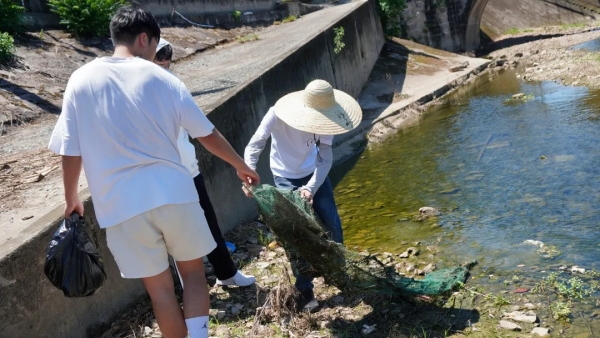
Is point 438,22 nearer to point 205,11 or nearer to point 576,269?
point 205,11

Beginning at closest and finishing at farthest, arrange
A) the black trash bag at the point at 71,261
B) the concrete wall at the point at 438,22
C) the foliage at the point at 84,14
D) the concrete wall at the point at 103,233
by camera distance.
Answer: the black trash bag at the point at 71,261 → the concrete wall at the point at 103,233 → the foliage at the point at 84,14 → the concrete wall at the point at 438,22

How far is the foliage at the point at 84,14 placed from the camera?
44.0 ft

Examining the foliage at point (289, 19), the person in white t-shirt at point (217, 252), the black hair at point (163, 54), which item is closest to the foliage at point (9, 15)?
the person in white t-shirt at point (217, 252)

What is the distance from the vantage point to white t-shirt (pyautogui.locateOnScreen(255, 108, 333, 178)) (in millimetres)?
4785

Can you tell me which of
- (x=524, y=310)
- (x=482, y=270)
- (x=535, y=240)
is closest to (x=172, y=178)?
(x=524, y=310)

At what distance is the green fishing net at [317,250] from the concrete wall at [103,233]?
119 cm

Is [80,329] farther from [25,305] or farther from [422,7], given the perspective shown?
[422,7]

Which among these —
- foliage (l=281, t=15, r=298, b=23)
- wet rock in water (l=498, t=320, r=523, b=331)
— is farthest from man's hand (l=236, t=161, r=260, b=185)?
foliage (l=281, t=15, r=298, b=23)

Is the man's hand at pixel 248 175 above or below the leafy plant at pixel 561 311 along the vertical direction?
above

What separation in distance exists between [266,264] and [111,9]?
961 centimetres

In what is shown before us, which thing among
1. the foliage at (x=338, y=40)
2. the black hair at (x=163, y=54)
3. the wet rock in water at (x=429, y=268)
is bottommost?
the wet rock in water at (x=429, y=268)

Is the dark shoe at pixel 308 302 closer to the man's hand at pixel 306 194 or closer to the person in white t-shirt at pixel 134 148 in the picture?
the man's hand at pixel 306 194

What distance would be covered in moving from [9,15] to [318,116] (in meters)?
9.08

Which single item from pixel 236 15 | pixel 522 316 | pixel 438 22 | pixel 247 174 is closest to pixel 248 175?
pixel 247 174
